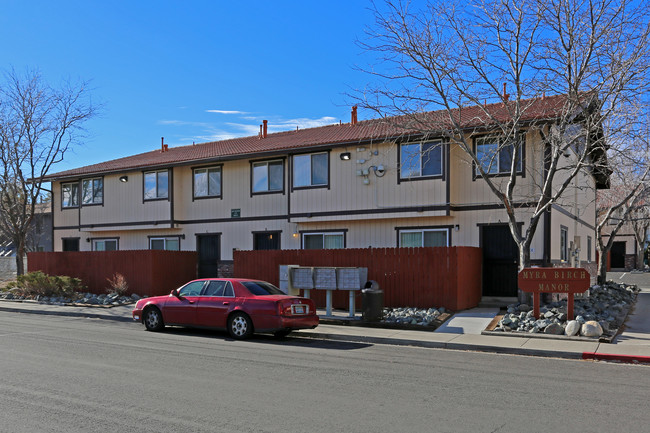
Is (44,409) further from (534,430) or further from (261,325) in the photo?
(261,325)

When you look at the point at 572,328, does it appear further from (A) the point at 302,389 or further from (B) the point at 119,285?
(B) the point at 119,285

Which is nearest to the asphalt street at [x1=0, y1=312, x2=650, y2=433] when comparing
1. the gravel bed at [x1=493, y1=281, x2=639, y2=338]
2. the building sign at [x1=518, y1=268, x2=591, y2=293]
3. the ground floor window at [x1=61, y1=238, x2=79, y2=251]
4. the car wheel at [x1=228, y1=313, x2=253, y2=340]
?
the car wheel at [x1=228, y1=313, x2=253, y2=340]

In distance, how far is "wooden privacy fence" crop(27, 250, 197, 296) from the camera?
22719 millimetres

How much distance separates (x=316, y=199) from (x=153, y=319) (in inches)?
341

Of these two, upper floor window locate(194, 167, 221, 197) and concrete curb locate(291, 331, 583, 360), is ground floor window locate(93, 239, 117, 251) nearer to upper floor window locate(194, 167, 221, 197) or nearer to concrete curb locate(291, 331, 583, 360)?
upper floor window locate(194, 167, 221, 197)

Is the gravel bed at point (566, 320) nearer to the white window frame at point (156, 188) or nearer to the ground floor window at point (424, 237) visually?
the ground floor window at point (424, 237)

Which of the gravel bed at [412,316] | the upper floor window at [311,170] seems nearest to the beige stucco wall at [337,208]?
the upper floor window at [311,170]

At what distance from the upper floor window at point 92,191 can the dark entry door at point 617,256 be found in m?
45.8

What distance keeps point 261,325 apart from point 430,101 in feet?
25.1

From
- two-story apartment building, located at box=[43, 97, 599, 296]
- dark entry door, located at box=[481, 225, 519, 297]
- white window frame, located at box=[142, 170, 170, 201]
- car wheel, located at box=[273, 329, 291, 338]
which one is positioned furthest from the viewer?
white window frame, located at box=[142, 170, 170, 201]

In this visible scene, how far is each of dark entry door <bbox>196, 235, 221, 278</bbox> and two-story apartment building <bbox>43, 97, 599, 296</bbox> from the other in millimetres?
45

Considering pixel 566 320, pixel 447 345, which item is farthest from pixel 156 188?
pixel 566 320

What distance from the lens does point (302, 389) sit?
818 cm

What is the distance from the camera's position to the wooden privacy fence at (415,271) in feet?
54.7
